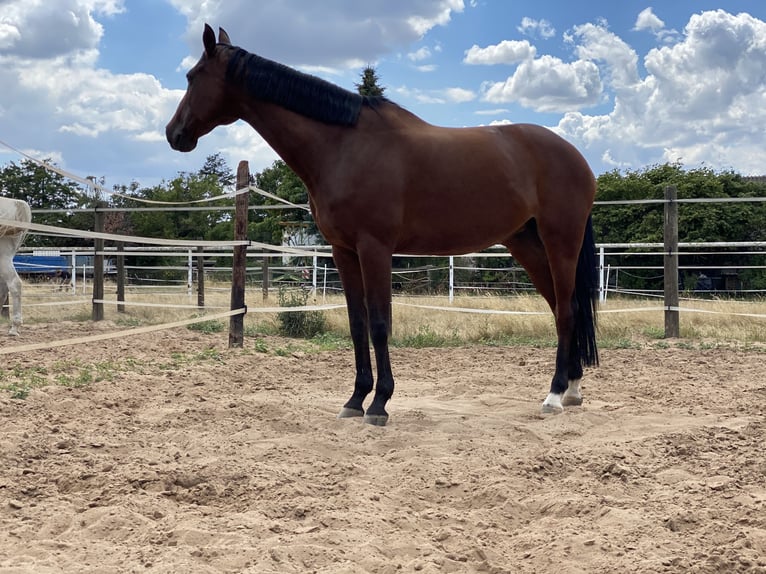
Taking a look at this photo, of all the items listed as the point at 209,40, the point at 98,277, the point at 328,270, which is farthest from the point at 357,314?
the point at 328,270

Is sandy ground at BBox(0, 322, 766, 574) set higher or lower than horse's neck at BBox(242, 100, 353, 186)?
lower

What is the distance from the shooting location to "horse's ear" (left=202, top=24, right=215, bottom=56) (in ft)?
13.1

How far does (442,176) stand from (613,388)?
2211mm

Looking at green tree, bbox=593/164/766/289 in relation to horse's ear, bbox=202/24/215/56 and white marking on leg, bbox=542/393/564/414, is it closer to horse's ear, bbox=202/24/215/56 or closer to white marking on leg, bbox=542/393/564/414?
white marking on leg, bbox=542/393/564/414

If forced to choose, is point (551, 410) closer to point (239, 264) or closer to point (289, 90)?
point (289, 90)

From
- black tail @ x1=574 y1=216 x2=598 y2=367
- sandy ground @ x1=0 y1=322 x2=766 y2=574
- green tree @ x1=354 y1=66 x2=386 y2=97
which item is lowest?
sandy ground @ x1=0 y1=322 x2=766 y2=574

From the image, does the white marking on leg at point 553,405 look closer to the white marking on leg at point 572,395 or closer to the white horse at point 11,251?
the white marking on leg at point 572,395

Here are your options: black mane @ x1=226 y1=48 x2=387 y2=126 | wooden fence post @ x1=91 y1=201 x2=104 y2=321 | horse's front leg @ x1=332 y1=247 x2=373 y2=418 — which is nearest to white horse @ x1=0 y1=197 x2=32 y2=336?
wooden fence post @ x1=91 y1=201 x2=104 y2=321

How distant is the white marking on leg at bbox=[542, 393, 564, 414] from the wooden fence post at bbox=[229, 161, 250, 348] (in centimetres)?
368

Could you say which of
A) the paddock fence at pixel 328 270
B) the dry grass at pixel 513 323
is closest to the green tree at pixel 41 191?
the paddock fence at pixel 328 270

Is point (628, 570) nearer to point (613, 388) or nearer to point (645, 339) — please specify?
point (613, 388)

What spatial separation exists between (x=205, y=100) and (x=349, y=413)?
6.81ft

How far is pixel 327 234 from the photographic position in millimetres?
3916

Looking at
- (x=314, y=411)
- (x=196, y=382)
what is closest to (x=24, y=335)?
(x=196, y=382)
